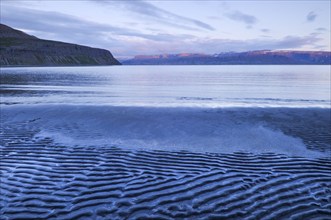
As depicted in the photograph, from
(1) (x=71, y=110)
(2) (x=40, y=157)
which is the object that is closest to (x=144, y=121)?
(1) (x=71, y=110)

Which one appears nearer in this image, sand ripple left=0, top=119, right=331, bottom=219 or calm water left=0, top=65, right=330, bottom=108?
sand ripple left=0, top=119, right=331, bottom=219

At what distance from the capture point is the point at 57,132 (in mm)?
17969

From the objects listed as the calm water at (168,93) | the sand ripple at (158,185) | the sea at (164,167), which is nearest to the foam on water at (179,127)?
the sea at (164,167)

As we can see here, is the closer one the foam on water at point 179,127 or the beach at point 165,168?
the beach at point 165,168

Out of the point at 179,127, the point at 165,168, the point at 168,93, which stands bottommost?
the point at 165,168

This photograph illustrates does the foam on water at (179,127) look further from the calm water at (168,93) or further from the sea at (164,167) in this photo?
the calm water at (168,93)

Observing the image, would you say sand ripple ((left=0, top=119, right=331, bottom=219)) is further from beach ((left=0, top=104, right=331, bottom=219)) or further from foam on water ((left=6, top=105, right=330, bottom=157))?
foam on water ((left=6, top=105, right=330, bottom=157))

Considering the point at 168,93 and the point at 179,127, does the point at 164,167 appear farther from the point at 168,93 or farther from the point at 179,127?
the point at 168,93

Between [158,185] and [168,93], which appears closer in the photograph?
[158,185]

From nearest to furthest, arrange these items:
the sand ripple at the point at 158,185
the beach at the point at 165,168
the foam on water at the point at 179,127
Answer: the sand ripple at the point at 158,185 < the beach at the point at 165,168 < the foam on water at the point at 179,127

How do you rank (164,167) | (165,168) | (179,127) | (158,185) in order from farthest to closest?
1. (179,127)
2. (164,167)
3. (165,168)
4. (158,185)

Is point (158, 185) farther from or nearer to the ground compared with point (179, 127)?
nearer to the ground

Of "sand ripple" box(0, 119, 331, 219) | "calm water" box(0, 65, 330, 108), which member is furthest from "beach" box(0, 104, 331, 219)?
"calm water" box(0, 65, 330, 108)

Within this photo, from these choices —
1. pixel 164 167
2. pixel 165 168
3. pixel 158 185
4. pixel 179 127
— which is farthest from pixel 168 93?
pixel 158 185
